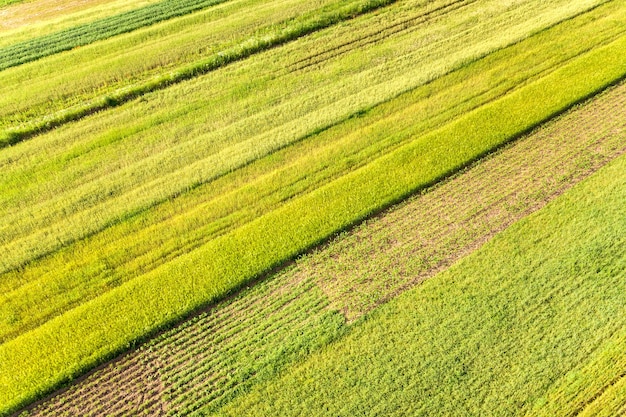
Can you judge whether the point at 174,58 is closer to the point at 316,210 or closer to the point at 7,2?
the point at 316,210

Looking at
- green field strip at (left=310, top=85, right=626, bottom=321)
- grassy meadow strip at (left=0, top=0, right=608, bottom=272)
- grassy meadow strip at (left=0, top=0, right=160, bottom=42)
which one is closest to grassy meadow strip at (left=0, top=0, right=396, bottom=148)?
grassy meadow strip at (left=0, top=0, right=608, bottom=272)

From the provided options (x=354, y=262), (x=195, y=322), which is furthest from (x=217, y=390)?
(x=354, y=262)

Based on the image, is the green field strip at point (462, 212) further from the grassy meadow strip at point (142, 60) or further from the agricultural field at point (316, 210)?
the grassy meadow strip at point (142, 60)

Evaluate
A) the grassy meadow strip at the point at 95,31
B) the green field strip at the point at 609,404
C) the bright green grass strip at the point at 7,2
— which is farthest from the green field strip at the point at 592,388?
the bright green grass strip at the point at 7,2

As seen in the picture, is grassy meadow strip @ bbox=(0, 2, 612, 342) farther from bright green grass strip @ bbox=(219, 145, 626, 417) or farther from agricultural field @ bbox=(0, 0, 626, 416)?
bright green grass strip @ bbox=(219, 145, 626, 417)

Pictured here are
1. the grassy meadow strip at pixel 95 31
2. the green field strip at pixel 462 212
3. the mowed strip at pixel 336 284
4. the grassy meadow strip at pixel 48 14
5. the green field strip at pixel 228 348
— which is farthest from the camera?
the grassy meadow strip at pixel 48 14

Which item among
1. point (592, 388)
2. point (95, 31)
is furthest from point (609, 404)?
point (95, 31)
